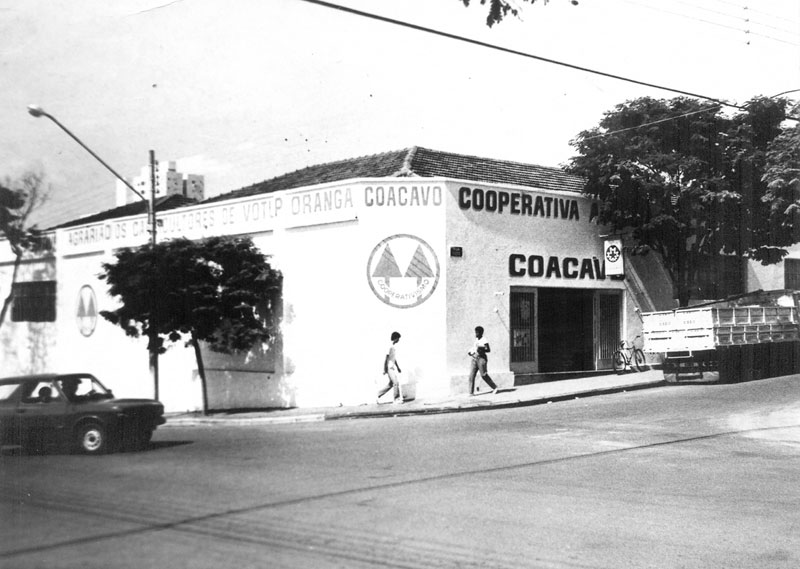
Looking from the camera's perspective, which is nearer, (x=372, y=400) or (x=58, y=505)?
(x=58, y=505)

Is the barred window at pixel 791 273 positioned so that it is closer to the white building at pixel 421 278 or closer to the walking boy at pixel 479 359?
the white building at pixel 421 278

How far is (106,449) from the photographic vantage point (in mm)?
3883

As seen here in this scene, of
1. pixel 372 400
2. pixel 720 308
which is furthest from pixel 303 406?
pixel 720 308

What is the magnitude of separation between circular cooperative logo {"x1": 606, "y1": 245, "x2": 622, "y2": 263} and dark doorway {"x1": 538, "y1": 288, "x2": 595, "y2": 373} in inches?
44.6

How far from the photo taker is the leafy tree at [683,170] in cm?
2338

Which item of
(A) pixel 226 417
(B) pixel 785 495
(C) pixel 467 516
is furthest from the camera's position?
(B) pixel 785 495

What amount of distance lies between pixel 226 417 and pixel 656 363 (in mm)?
19076

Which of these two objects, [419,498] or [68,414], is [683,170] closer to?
[419,498]

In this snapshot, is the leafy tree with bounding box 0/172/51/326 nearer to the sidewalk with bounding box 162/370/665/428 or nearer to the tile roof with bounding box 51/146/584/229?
the sidewalk with bounding box 162/370/665/428

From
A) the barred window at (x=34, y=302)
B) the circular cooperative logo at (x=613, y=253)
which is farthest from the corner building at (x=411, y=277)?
the barred window at (x=34, y=302)

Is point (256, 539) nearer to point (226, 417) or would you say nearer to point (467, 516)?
point (226, 417)

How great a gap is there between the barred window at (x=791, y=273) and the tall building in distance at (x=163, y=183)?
3217cm

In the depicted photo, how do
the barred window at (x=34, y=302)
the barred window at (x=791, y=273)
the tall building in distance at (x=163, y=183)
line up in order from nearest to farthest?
the barred window at (x=34, y=302) → the tall building in distance at (x=163, y=183) → the barred window at (x=791, y=273)

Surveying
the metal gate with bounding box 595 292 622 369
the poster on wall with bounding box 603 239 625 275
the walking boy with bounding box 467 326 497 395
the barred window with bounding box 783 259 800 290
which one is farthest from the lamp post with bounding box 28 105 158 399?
the barred window with bounding box 783 259 800 290
